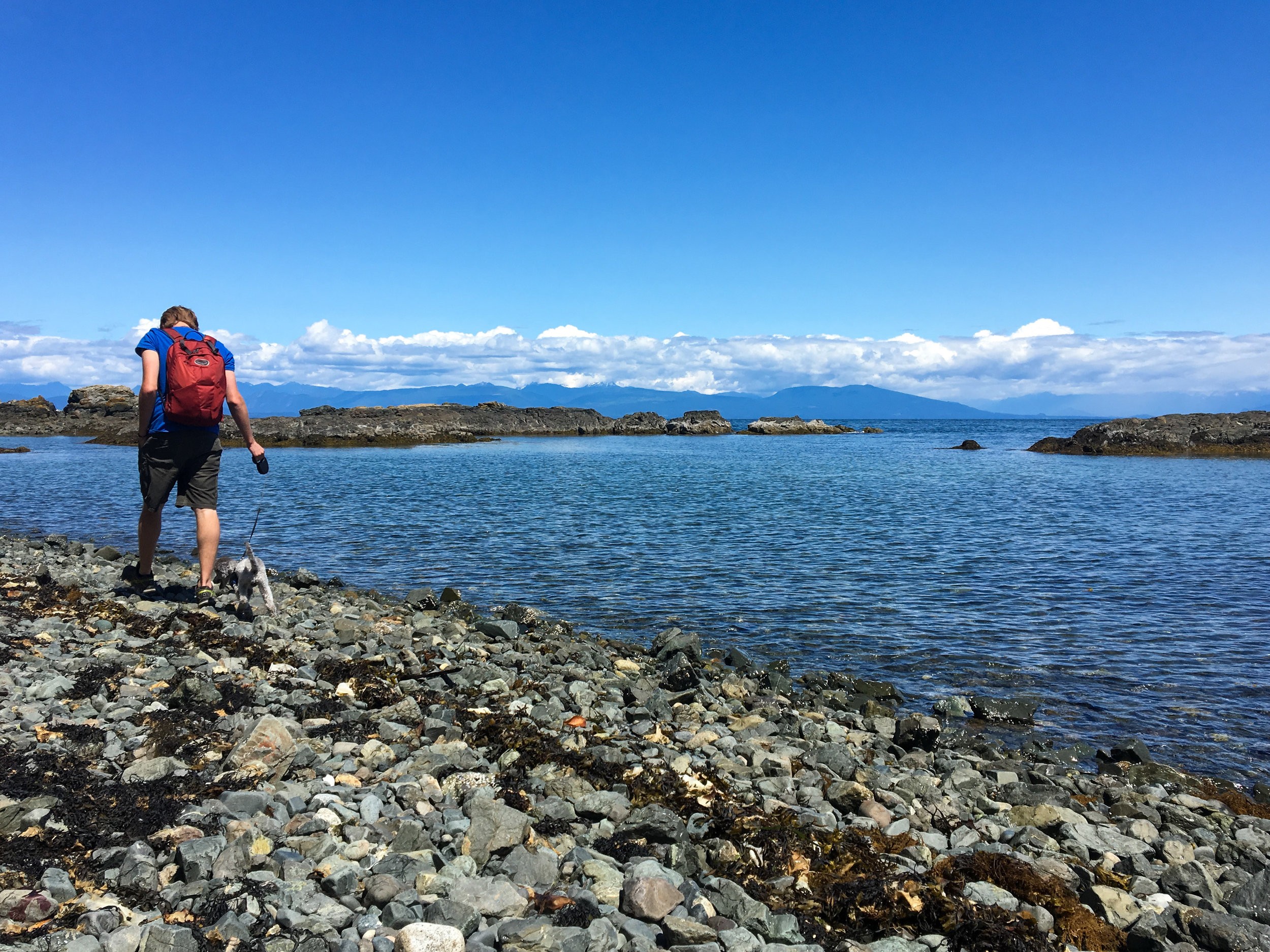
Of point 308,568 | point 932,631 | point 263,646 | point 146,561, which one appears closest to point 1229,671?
point 932,631

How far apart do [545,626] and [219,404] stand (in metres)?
5.91

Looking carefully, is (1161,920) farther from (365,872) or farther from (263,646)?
(263,646)

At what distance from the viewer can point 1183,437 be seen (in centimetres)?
6372

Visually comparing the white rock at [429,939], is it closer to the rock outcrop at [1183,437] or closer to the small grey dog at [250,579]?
the small grey dog at [250,579]

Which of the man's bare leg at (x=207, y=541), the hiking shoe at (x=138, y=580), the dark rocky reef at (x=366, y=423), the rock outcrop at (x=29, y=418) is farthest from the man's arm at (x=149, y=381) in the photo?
the rock outcrop at (x=29, y=418)

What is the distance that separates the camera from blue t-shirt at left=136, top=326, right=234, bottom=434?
891 cm

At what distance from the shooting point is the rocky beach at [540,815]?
3965 millimetres

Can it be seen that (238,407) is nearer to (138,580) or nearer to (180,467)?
(180,467)

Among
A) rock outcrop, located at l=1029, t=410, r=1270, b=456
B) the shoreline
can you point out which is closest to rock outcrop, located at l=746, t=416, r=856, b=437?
the shoreline

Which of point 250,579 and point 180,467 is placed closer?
point 180,467

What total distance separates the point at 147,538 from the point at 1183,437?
75.9 meters

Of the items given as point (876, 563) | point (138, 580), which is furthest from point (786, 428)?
point (138, 580)

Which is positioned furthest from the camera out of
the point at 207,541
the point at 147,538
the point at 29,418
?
the point at 29,418

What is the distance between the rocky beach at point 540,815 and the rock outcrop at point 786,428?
400ft
